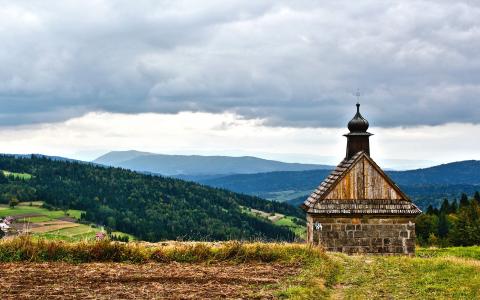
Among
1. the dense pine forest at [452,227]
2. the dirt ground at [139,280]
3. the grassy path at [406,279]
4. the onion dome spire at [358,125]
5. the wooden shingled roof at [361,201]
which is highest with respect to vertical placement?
the onion dome spire at [358,125]

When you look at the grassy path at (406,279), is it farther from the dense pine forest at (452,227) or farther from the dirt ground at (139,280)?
the dense pine forest at (452,227)

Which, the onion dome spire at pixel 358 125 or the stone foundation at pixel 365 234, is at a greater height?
the onion dome spire at pixel 358 125

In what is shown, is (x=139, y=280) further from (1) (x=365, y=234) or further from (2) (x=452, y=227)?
(2) (x=452, y=227)

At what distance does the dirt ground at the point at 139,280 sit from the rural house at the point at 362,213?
10847 mm

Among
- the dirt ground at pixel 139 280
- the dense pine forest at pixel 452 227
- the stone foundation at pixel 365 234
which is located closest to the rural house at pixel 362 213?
the stone foundation at pixel 365 234

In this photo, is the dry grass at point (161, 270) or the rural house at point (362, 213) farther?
the rural house at point (362, 213)

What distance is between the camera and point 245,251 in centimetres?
1814

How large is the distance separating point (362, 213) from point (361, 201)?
60 cm

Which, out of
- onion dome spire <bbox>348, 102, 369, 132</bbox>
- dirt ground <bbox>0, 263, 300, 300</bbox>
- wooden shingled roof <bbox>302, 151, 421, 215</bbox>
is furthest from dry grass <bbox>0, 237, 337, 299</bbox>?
onion dome spire <bbox>348, 102, 369, 132</bbox>

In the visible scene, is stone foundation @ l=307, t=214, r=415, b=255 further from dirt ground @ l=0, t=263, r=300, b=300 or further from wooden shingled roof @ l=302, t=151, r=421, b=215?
dirt ground @ l=0, t=263, r=300, b=300

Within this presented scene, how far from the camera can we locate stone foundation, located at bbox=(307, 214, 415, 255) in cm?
2738

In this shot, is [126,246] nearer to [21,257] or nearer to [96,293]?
[21,257]

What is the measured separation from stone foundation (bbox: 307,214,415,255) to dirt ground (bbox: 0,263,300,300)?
10.8 meters

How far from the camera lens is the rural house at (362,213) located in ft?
90.0
